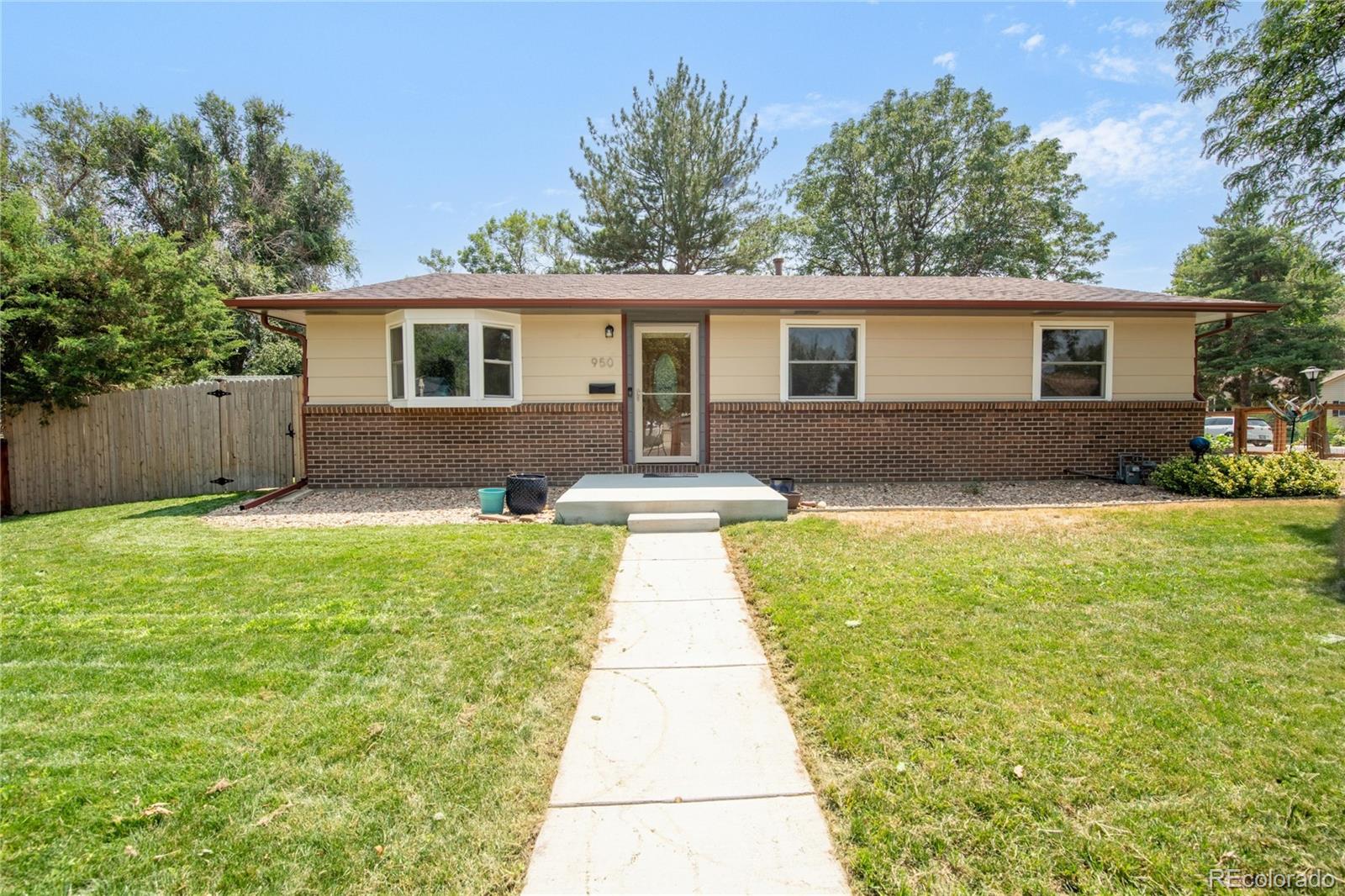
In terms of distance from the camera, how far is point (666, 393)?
31.1 ft

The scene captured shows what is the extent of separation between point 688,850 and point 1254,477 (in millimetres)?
9646

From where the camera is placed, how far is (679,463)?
9414 millimetres

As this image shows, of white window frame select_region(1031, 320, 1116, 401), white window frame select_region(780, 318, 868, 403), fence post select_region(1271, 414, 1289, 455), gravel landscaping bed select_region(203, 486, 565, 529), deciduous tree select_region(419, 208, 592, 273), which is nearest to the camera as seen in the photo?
gravel landscaping bed select_region(203, 486, 565, 529)

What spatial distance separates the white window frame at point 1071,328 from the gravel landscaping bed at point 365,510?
7328 millimetres

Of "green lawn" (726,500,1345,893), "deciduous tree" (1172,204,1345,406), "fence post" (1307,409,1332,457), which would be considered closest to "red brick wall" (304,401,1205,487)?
"green lawn" (726,500,1345,893)

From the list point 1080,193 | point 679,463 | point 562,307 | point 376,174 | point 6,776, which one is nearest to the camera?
point 6,776

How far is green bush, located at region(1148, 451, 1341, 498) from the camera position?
7.95m

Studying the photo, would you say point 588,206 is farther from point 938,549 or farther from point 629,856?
point 629,856

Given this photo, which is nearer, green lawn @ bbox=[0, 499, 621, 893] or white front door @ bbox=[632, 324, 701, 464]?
green lawn @ bbox=[0, 499, 621, 893]

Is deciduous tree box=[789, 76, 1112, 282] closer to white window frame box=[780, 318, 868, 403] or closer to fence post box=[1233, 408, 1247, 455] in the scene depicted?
fence post box=[1233, 408, 1247, 455]

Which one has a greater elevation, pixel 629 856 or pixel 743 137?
pixel 743 137

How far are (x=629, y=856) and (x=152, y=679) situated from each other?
2525 millimetres

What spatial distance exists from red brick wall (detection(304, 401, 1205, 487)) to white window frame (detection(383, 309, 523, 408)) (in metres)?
0.37

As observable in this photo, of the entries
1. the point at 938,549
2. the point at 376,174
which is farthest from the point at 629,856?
the point at 376,174
